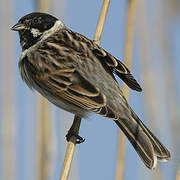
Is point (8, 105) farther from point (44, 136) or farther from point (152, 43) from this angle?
point (152, 43)

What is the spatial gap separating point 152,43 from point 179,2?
0.36 metres

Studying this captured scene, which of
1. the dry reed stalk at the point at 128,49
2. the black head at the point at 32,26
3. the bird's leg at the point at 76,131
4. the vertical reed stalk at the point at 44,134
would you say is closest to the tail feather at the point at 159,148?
the dry reed stalk at the point at 128,49

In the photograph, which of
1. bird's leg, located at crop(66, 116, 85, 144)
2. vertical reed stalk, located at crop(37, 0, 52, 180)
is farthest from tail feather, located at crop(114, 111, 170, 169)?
vertical reed stalk, located at crop(37, 0, 52, 180)

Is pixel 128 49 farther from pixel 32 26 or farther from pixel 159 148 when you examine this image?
pixel 32 26

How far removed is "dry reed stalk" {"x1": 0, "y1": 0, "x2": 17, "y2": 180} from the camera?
3.63 metres

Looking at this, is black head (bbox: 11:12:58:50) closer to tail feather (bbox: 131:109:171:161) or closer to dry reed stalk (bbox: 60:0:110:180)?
dry reed stalk (bbox: 60:0:110:180)

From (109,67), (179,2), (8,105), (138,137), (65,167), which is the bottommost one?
(65,167)

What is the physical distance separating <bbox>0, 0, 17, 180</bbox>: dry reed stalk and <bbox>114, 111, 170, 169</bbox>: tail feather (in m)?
0.94

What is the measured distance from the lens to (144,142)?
306cm

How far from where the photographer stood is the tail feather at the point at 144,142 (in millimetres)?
3002

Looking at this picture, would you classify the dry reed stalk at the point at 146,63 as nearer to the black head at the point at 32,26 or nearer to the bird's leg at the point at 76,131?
the bird's leg at the point at 76,131

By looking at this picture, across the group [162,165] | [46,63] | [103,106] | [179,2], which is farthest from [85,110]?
[179,2]

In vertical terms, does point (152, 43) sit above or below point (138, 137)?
above

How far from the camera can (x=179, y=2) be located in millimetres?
3689
